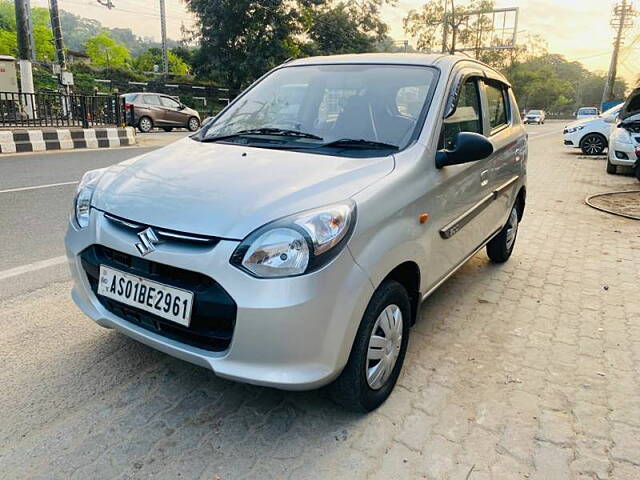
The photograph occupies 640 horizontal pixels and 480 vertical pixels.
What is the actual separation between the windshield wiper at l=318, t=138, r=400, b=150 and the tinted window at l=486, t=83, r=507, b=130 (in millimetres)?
1558

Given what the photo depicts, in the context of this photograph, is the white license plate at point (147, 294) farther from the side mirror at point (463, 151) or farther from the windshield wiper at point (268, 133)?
the side mirror at point (463, 151)

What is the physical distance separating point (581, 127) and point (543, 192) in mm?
8533

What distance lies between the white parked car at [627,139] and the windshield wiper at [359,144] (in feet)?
31.9

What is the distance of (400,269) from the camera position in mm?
2449

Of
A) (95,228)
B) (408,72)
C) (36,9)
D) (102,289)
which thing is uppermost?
(36,9)

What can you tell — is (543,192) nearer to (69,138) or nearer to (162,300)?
(162,300)

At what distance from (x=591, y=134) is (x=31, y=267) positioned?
16114 mm

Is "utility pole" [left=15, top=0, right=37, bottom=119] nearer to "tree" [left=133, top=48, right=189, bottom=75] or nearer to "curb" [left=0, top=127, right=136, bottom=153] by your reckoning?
"curb" [left=0, top=127, right=136, bottom=153]

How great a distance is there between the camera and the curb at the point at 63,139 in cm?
1110

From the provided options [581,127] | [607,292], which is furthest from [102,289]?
[581,127]

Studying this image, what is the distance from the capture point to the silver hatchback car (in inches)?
75.7

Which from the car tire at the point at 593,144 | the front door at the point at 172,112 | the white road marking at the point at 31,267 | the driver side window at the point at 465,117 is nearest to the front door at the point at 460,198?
the driver side window at the point at 465,117

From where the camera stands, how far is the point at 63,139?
1227 cm

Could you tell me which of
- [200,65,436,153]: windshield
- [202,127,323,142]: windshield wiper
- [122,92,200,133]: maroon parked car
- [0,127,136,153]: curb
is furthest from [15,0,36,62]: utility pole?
[202,127,323,142]: windshield wiper
